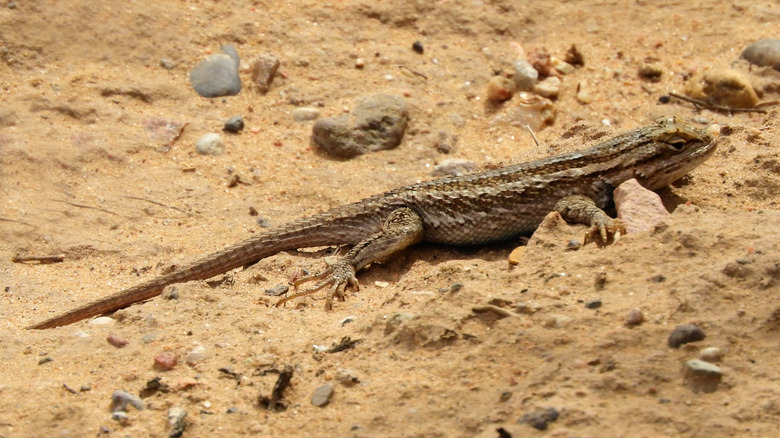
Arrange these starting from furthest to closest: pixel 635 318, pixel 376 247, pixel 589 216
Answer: pixel 376 247 → pixel 589 216 → pixel 635 318

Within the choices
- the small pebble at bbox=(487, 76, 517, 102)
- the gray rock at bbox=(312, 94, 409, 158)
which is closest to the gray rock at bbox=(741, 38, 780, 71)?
the small pebble at bbox=(487, 76, 517, 102)

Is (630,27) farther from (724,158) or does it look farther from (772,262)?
(772,262)

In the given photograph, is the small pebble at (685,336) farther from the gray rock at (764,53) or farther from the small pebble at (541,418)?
the gray rock at (764,53)

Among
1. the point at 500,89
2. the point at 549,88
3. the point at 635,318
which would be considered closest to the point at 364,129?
the point at 500,89

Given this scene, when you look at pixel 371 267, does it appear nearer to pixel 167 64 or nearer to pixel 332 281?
pixel 332 281

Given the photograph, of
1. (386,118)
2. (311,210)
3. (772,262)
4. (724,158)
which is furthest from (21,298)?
(724,158)
